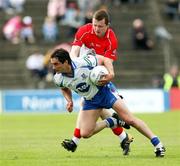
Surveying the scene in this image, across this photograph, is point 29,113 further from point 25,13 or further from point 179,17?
point 179,17

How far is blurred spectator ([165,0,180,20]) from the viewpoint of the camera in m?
45.2

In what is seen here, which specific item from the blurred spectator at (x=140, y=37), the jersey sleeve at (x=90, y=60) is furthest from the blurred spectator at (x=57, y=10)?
the jersey sleeve at (x=90, y=60)

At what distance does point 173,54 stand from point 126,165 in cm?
2949

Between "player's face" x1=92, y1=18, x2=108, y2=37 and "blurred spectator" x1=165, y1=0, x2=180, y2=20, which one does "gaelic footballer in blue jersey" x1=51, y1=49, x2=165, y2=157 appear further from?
"blurred spectator" x1=165, y1=0, x2=180, y2=20

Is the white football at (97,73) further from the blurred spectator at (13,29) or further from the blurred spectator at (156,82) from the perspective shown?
the blurred spectator at (13,29)

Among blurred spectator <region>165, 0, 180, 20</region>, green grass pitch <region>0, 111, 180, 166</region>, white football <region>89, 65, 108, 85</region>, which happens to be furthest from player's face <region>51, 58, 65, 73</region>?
blurred spectator <region>165, 0, 180, 20</region>

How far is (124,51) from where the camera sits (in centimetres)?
4266

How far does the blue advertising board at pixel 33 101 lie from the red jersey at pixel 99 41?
66.3 feet

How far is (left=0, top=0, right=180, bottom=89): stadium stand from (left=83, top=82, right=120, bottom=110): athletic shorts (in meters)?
23.6

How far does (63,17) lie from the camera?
1677 inches

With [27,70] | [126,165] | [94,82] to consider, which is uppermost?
A: [27,70]

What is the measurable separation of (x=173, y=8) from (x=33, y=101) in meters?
11.8

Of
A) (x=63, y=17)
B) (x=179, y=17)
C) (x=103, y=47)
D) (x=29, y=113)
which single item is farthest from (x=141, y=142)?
(x=179, y=17)

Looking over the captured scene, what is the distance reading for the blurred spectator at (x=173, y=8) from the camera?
45250 millimetres
